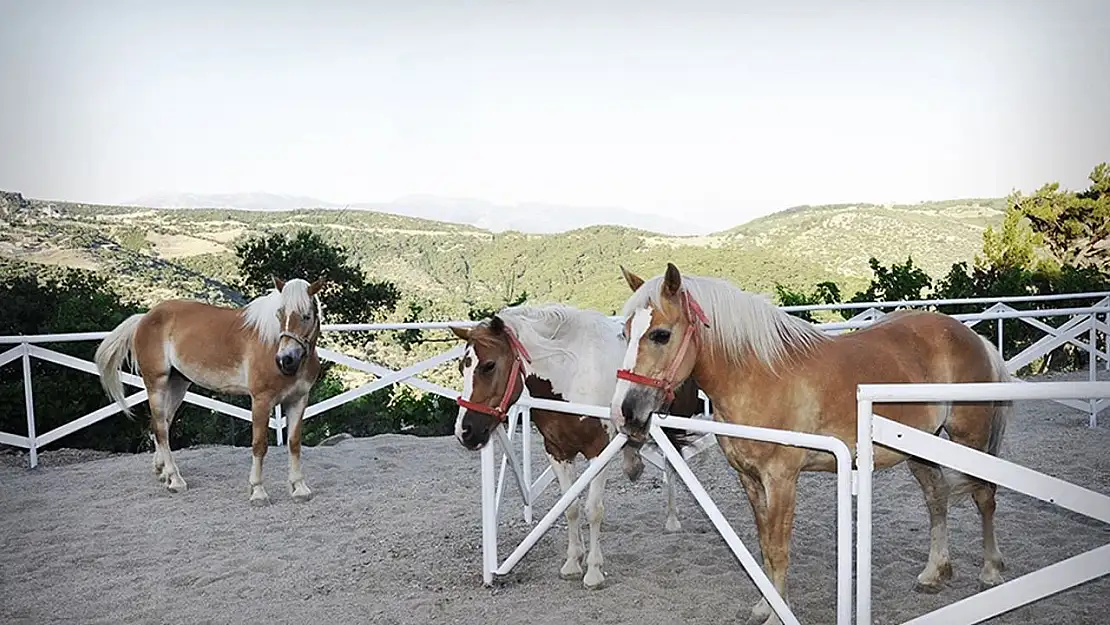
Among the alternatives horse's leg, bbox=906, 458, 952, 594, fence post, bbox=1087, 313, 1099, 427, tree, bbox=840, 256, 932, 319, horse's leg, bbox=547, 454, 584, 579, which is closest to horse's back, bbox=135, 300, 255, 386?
horse's leg, bbox=547, 454, 584, 579

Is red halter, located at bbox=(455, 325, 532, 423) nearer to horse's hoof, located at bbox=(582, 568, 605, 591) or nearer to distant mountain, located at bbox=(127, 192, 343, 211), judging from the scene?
horse's hoof, located at bbox=(582, 568, 605, 591)

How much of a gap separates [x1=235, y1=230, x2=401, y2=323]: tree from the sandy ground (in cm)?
694

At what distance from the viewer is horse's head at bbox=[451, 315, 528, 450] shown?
12.3 feet

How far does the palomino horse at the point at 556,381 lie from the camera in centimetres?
380

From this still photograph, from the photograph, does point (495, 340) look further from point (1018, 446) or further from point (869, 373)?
point (1018, 446)

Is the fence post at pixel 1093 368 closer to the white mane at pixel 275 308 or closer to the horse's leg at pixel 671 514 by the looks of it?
the horse's leg at pixel 671 514

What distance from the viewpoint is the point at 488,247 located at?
81.7ft

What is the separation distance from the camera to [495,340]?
3891 millimetres

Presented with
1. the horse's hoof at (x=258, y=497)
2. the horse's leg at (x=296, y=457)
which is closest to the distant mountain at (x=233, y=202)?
the horse's leg at (x=296, y=457)

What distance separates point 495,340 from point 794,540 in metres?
2.20

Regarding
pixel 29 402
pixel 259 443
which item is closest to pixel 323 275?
pixel 29 402

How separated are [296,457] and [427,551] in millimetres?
1995

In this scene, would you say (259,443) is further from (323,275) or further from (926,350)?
(323,275)

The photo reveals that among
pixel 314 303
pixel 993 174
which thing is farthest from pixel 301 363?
pixel 993 174
